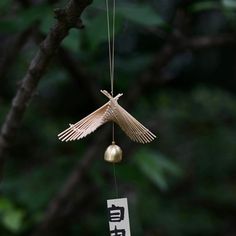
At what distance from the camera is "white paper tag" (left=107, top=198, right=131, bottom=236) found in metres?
0.85

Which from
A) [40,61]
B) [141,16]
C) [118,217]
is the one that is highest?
[141,16]

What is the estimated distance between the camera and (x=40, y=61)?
35.1 inches

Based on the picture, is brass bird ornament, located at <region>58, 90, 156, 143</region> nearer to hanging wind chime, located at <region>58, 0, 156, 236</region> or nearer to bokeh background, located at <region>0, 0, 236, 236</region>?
hanging wind chime, located at <region>58, 0, 156, 236</region>

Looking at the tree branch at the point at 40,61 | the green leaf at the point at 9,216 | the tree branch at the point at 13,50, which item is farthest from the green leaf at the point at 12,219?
the tree branch at the point at 13,50

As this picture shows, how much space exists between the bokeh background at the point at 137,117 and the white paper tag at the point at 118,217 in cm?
40

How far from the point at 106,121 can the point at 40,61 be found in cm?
14

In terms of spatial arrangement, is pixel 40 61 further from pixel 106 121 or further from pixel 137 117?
pixel 137 117

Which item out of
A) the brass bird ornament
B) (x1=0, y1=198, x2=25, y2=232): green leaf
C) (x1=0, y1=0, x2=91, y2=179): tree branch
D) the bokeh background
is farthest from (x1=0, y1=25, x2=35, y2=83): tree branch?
the brass bird ornament

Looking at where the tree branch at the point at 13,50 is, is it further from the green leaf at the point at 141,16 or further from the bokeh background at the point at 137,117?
the green leaf at the point at 141,16

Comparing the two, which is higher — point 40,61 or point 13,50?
point 13,50

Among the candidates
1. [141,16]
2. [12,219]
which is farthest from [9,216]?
[141,16]

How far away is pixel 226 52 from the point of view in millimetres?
2525

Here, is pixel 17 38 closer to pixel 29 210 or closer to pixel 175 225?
pixel 29 210

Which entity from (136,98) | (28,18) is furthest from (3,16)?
(136,98)
